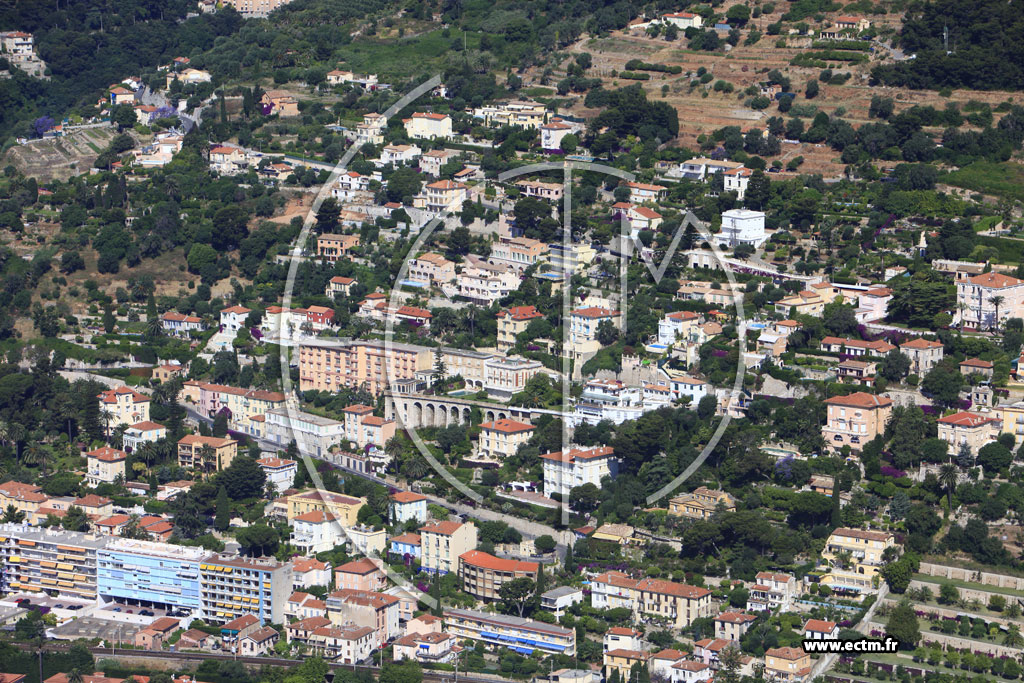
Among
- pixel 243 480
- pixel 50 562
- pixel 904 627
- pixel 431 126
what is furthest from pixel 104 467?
pixel 904 627

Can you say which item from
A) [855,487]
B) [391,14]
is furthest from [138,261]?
[855,487]

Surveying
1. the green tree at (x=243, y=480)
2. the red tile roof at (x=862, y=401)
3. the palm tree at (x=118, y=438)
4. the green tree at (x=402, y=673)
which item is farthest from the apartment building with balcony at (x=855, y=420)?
the palm tree at (x=118, y=438)

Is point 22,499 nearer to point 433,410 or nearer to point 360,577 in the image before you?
point 360,577

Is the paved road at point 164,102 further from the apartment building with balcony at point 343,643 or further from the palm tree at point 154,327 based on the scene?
the apartment building with balcony at point 343,643

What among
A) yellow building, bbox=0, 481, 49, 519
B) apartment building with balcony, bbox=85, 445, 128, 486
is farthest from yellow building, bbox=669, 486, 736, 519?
yellow building, bbox=0, 481, 49, 519

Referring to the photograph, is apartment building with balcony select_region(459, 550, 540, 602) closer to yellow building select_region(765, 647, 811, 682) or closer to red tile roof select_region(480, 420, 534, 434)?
red tile roof select_region(480, 420, 534, 434)
